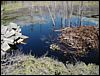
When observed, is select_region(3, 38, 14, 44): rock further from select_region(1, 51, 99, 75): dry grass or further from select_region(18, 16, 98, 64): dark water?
select_region(1, 51, 99, 75): dry grass

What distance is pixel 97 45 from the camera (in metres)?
14.0

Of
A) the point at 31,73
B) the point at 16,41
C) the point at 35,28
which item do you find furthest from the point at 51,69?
the point at 35,28

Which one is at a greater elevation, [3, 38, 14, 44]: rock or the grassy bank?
[3, 38, 14, 44]: rock

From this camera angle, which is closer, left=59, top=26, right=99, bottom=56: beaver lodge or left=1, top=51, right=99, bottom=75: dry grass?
left=1, top=51, right=99, bottom=75: dry grass

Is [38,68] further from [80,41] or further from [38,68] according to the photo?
[80,41]

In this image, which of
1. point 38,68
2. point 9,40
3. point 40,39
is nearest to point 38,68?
point 38,68

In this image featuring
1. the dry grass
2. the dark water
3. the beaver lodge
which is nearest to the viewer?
Result: the dry grass

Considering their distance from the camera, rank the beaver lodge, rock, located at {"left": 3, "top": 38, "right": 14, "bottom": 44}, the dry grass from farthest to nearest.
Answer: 1. rock, located at {"left": 3, "top": 38, "right": 14, "bottom": 44}
2. the beaver lodge
3. the dry grass

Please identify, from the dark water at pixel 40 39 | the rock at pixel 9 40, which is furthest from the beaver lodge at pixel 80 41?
the rock at pixel 9 40

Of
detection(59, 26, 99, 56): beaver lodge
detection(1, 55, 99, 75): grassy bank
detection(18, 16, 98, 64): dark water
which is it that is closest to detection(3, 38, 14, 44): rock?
detection(18, 16, 98, 64): dark water

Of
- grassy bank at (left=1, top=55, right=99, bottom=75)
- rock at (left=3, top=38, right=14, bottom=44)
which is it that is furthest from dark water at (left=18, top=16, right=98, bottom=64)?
grassy bank at (left=1, top=55, right=99, bottom=75)

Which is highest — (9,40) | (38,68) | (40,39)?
(9,40)

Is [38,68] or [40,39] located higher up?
[40,39]

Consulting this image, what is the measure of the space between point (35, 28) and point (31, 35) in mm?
2648
